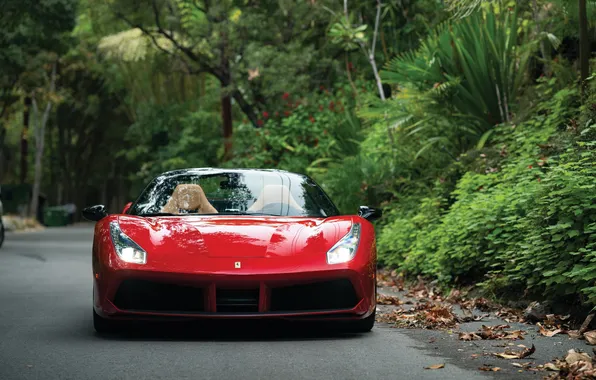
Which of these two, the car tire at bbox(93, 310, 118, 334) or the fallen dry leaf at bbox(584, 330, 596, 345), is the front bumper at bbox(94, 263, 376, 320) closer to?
the car tire at bbox(93, 310, 118, 334)

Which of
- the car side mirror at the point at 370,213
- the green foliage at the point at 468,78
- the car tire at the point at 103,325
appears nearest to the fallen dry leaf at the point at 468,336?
the car side mirror at the point at 370,213

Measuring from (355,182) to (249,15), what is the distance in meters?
12.3

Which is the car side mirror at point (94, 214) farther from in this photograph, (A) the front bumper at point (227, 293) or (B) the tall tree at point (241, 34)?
(B) the tall tree at point (241, 34)

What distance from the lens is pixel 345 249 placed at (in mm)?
7902

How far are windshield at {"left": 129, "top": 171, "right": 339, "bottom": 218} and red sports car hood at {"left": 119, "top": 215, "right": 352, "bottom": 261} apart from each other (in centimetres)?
51

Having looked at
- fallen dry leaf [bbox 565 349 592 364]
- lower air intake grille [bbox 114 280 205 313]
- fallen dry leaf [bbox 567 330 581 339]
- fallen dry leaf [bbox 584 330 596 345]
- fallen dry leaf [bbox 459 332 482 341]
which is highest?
lower air intake grille [bbox 114 280 205 313]

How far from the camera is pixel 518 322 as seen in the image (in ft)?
28.9

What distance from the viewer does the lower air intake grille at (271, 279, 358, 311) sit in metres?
7.62

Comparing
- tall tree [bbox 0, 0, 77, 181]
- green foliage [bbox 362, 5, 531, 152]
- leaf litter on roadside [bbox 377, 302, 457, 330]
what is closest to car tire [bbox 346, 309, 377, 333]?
leaf litter on roadside [bbox 377, 302, 457, 330]

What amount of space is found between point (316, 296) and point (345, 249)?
463mm

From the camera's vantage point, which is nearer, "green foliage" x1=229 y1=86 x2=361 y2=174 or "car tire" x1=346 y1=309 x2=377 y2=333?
"car tire" x1=346 y1=309 x2=377 y2=333

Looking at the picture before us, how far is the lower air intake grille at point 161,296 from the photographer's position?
758 cm

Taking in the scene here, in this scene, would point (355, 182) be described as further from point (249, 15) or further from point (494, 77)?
point (249, 15)

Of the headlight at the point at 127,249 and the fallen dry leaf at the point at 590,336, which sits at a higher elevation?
the headlight at the point at 127,249
